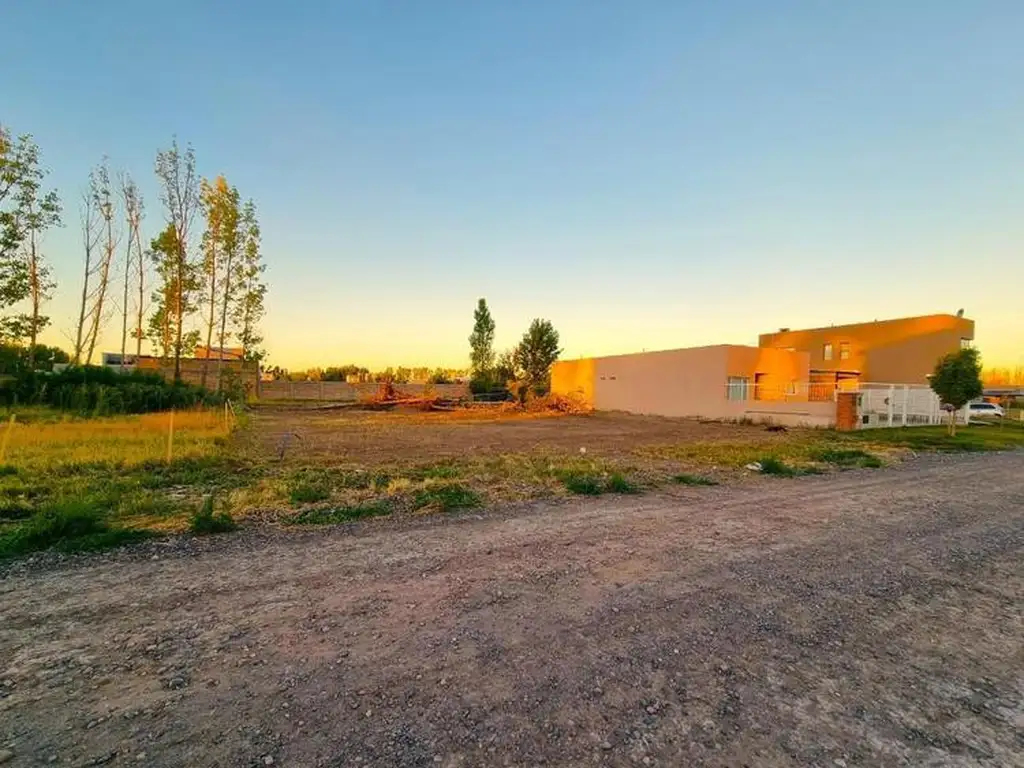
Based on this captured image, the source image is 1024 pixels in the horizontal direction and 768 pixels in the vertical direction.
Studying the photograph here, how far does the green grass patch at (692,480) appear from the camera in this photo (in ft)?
26.7

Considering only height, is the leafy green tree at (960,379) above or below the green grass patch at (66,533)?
above

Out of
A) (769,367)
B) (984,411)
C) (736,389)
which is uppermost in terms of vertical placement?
(769,367)

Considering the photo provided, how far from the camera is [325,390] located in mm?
40500

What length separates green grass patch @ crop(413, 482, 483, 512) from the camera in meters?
6.30

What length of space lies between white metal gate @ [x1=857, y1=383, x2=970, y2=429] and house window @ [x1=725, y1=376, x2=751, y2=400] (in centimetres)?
481

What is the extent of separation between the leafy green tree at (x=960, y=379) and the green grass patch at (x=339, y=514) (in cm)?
1978

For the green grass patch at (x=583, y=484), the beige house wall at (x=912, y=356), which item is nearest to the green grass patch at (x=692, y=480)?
the green grass patch at (x=583, y=484)

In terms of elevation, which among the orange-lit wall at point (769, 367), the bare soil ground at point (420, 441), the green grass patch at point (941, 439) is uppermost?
the orange-lit wall at point (769, 367)

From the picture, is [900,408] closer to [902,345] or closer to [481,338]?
[902,345]

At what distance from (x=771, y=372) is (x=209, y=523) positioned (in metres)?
26.5

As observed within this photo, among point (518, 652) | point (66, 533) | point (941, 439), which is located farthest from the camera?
point (941, 439)

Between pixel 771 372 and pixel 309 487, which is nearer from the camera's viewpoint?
pixel 309 487

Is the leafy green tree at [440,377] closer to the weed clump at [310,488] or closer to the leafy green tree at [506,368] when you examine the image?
the leafy green tree at [506,368]

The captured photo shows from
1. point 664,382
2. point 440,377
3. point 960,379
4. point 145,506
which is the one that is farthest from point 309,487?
point 440,377
